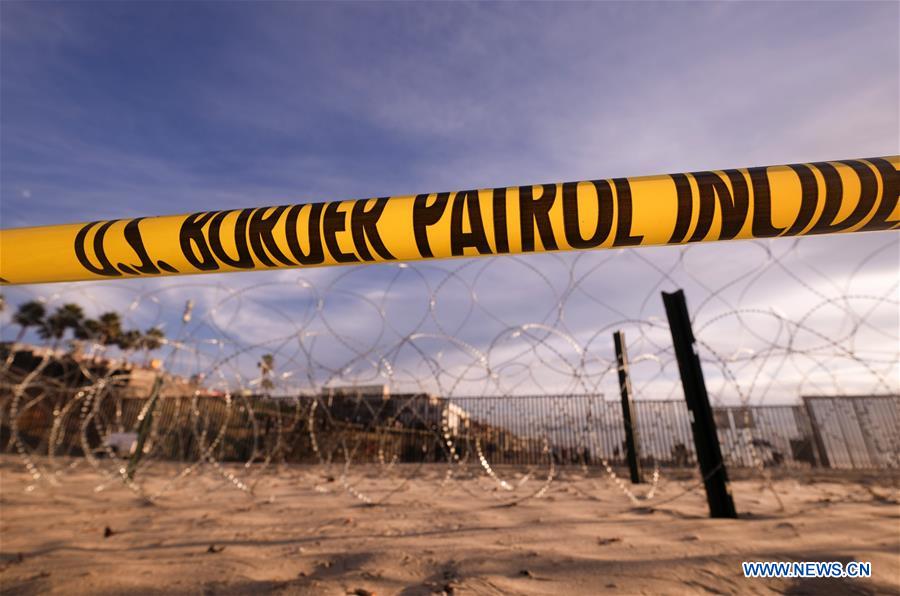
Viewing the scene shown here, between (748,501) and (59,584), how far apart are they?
640 centimetres

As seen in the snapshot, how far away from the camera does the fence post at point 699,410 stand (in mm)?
3674

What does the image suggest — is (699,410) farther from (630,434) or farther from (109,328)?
(109,328)

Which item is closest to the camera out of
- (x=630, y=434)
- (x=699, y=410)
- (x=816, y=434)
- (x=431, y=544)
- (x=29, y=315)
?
(x=431, y=544)

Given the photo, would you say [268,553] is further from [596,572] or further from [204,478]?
[204,478]

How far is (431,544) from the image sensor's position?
9.34 ft

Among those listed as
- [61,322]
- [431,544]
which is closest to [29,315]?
[61,322]

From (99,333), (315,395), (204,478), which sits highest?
(99,333)

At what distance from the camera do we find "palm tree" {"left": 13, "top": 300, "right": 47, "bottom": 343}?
3044cm

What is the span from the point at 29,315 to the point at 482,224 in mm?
45004

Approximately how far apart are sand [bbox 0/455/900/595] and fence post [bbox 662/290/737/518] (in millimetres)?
223

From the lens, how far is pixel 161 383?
7.28 metres

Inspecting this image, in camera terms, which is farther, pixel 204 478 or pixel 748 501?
pixel 204 478

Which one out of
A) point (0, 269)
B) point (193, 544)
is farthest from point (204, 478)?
point (0, 269)

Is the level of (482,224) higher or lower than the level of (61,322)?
lower
